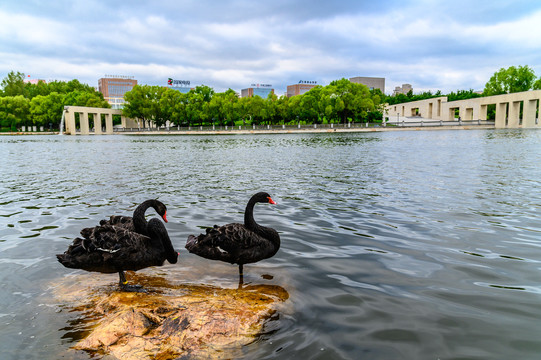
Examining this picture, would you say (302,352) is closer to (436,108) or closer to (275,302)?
(275,302)

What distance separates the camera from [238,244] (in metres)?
5.12

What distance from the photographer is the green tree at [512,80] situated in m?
92.3

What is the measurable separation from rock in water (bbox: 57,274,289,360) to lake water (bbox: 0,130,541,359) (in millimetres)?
205

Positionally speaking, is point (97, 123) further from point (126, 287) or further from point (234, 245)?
point (234, 245)

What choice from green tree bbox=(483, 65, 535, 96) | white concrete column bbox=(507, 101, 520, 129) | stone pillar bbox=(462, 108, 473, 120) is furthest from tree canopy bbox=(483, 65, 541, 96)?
white concrete column bbox=(507, 101, 520, 129)

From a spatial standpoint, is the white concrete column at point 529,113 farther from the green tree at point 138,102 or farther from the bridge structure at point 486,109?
the green tree at point 138,102

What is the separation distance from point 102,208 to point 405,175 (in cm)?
1195

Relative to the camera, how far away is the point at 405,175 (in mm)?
15477

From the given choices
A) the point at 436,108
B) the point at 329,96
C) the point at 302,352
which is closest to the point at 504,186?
the point at 302,352

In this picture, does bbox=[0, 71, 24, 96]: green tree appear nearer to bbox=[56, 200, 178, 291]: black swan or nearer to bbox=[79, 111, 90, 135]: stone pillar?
bbox=[79, 111, 90, 135]: stone pillar

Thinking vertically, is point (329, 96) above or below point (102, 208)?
above

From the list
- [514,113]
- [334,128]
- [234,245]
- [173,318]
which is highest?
[514,113]

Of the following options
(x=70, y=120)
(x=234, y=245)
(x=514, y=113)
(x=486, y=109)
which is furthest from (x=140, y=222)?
(x=486, y=109)

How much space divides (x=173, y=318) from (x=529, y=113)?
90699mm
